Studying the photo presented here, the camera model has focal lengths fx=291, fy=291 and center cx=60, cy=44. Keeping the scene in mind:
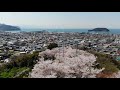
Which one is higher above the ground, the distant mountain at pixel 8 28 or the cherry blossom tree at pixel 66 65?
the distant mountain at pixel 8 28

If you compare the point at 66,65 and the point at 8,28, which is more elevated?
the point at 8,28

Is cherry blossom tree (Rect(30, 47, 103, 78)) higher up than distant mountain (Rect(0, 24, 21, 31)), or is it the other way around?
distant mountain (Rect(0, 24, 21, 31))
